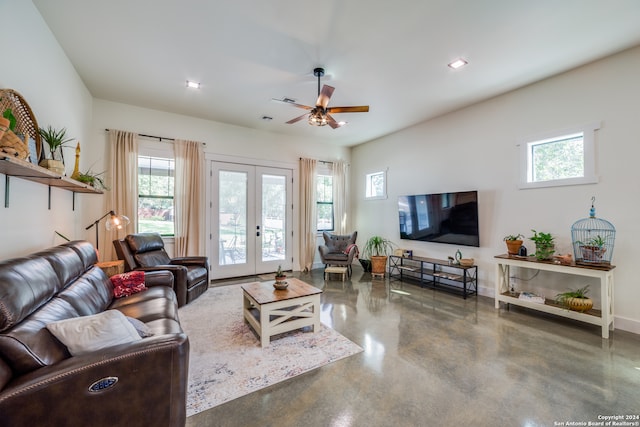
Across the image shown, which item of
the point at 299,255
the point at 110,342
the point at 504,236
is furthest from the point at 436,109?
the point at 110,342

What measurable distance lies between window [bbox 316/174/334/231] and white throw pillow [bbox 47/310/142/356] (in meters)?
5.17

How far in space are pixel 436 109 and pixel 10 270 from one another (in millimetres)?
5253

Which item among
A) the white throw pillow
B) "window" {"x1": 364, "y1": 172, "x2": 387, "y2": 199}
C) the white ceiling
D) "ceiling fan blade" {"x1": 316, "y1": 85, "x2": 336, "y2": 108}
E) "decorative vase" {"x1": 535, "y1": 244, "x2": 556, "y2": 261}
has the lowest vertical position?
the white throw pillow

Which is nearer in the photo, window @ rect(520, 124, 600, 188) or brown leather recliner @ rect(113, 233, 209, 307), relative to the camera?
window @ rect(520, 124, 600, 188)

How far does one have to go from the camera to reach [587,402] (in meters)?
1.86

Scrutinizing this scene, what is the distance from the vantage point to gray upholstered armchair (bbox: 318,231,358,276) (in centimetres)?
542

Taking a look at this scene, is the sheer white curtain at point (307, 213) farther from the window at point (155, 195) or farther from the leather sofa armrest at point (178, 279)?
the leather sofa armrest at point (178, 279)

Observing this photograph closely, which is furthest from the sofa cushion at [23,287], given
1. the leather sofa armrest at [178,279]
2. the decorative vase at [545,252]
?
the decorative vase at [545,252]

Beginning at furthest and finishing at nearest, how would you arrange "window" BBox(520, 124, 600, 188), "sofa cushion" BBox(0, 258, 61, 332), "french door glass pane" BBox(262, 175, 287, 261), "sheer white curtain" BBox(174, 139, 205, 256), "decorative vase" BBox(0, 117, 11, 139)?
"french door glass pane" BBox(262, 175, 287, 261) < "sheer white curtain" BBox(174, 139, 205, 256) < "window" BBox(520, 124, 600, 188) < "decorative vase" BBox(0, 117, 11, 139) < "sofa cushion" BBox(0, 258, 61, 332)

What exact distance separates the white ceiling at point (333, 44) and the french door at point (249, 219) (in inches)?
66.6

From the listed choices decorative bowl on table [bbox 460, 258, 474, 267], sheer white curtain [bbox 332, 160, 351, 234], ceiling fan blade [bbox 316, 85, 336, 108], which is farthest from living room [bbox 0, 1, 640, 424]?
ceiling fan blade [bbox 316, 85, 336, 108]

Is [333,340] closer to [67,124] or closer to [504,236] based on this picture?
[504,236]

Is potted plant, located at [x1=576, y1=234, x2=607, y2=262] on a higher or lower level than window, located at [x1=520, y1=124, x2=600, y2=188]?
lower

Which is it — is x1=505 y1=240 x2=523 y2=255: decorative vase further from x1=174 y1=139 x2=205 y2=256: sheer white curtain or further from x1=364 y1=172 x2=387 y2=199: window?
x1=174 y1=139 x2=205 y2=256: sheer white curtain
